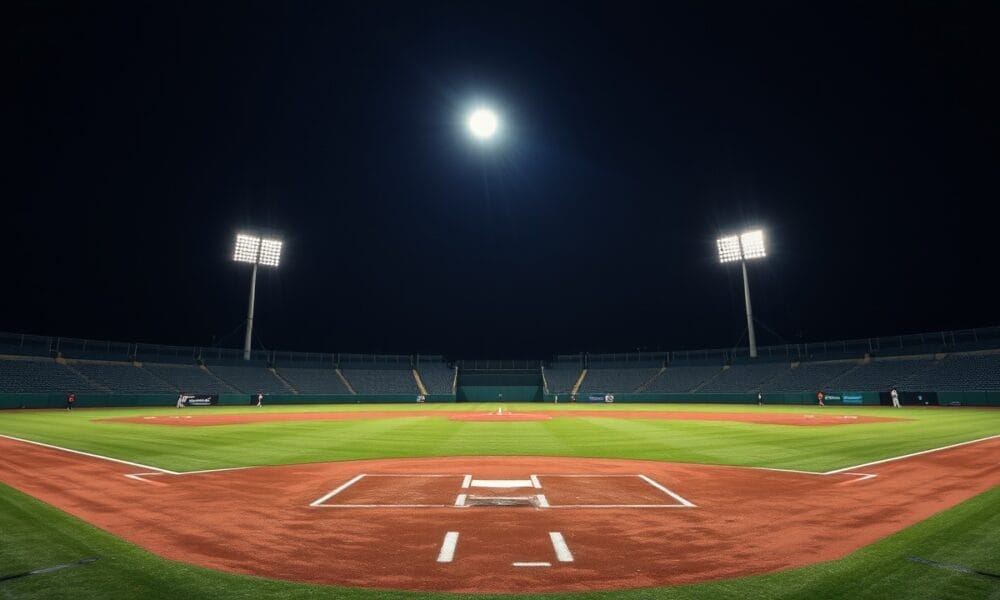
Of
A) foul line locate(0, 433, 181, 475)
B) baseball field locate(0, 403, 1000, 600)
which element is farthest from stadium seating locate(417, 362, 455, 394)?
baseball field locate(0, 403, 1000, 600)

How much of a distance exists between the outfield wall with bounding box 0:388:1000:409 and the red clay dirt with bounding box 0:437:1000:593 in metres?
35.5

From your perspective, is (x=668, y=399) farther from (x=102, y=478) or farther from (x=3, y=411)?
(x=3, y=411)

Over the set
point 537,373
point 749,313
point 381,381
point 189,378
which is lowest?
point 381,381

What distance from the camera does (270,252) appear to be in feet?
208

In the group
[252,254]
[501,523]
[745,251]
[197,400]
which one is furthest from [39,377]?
[745,251]

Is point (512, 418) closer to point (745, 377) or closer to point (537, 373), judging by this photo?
point (745, 377)

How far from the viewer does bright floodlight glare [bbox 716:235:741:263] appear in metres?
61.5

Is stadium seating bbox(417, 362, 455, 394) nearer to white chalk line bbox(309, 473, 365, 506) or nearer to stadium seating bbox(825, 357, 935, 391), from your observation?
stadium seating bbox(825, 357, 935, 391)

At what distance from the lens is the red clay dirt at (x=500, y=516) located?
5.52m

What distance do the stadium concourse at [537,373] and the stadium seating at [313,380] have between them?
0.15 m

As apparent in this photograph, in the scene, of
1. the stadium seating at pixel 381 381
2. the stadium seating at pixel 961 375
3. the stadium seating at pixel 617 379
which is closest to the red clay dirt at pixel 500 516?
the stadium seating at pixel 961 375

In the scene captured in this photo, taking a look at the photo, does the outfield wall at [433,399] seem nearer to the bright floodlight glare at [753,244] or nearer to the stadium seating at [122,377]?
the stadium seating at [122,377]

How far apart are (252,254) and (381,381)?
24.8m

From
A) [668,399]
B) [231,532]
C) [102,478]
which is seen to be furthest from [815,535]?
[668,399]
